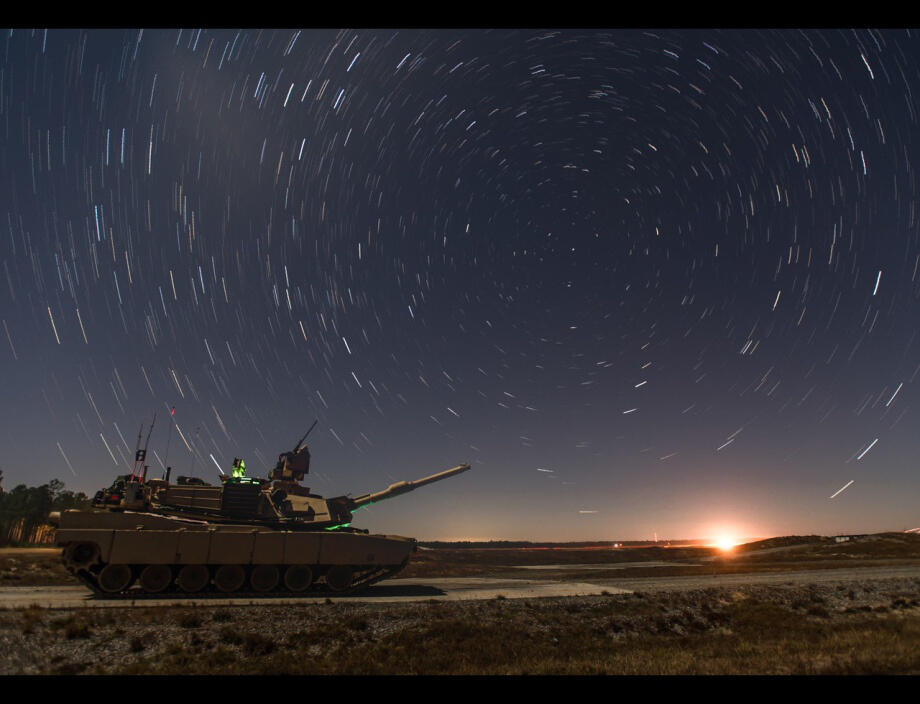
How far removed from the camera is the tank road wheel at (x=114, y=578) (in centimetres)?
1728

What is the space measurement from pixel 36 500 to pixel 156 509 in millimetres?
85417

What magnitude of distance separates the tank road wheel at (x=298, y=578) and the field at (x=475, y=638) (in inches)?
117

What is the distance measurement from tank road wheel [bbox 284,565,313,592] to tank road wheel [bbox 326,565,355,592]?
0.76 metres

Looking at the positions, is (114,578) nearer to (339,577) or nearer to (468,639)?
(339,577)

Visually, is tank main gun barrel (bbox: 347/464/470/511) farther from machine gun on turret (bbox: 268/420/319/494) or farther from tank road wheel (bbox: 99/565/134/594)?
tank road wheel (bbox: 99/565/134/594)

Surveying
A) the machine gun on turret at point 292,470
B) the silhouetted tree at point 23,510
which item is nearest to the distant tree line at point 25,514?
the silhouetted tree at point 23,510

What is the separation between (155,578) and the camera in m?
17.7

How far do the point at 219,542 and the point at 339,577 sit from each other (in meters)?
4.84

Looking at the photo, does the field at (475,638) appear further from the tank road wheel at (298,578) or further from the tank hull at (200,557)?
the tank hull at (200,557)

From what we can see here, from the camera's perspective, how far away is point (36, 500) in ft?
264

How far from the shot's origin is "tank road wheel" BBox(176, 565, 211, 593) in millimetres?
17938

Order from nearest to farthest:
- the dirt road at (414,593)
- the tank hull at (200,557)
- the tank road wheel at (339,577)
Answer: the dirt road at (414,593)
the tank hull at (200,557)
the tank road wheel at (339,577)
